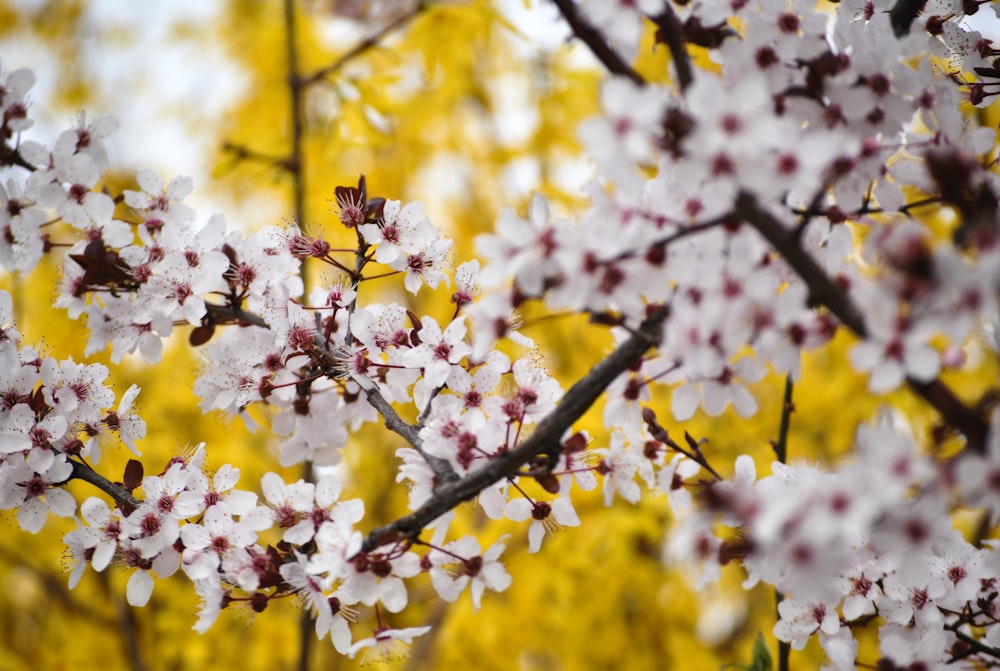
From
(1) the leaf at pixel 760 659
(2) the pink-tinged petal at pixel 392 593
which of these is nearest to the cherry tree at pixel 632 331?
(2) the pink-tinged petal at pixel 392 593

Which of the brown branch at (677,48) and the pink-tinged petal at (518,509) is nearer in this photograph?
the brown branch at (677,48)

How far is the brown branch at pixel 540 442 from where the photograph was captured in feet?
3.14

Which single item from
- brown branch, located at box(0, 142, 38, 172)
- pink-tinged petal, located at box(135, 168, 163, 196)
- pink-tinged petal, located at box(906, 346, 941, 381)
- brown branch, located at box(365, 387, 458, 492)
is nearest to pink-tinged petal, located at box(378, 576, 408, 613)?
brown branch, located at box(365, 387, 458, 492)

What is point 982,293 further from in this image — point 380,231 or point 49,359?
point 49,359

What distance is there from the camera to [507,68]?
11.3ft

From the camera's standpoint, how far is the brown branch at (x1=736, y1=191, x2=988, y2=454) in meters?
0.77

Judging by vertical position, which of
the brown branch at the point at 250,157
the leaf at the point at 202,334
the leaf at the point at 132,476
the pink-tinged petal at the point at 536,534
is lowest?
the pink-tinged petal at the point at 536,534

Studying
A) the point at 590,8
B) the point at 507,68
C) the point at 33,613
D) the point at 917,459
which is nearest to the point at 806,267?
the point at 917,459

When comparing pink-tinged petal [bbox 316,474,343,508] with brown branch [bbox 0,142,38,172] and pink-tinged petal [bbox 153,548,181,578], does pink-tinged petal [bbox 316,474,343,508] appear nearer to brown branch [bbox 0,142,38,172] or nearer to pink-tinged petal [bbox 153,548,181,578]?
pink-tinged petal [bbox 153,548,181,578]

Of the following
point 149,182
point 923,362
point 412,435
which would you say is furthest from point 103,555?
point 923,362

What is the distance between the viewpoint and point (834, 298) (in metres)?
0.79

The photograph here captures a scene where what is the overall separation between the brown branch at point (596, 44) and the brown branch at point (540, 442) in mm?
296

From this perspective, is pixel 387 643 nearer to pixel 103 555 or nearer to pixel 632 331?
pixel 103 555

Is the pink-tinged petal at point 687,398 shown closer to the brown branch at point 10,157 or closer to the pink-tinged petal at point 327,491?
the pink-tinged petal at point 327,491
